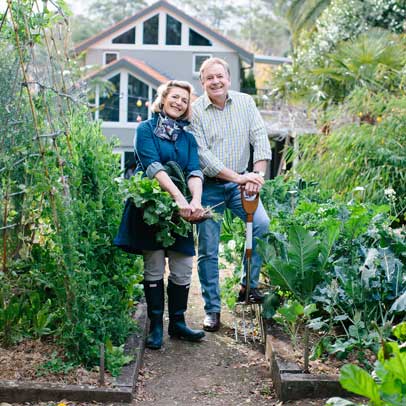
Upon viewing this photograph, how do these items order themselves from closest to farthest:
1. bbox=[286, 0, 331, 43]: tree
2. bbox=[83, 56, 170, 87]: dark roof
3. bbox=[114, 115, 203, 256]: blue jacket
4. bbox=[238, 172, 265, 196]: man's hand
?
bbox=[114, 115, 203, 256]: blue jacket
bbox=[238, 172, 265, 196]: man's hand
bbox=[83, 56, 170, 87]: dark roof
bbox=[286, 0, 331, 43]: tree

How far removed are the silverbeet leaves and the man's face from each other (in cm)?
110

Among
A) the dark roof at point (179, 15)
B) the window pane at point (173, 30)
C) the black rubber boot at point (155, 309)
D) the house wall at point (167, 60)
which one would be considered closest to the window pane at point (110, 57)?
the house wall at point (167, 60)

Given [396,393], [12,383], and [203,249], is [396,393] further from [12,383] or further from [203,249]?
[203,249]

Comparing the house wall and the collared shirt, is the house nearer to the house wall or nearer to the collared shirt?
the house wall

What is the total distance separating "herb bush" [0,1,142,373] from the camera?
4059 millimetres

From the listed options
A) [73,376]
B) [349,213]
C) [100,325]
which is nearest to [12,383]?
[73,376]

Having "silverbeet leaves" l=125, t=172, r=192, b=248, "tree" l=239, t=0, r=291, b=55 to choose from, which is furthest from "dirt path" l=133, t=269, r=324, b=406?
"tree" l=239, t=0, r=291, b=55

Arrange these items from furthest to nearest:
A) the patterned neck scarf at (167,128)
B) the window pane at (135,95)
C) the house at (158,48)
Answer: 1. the house at (158,48)
2. the window pane at (135,95)
3. the patterned neck scarf at (167,128)

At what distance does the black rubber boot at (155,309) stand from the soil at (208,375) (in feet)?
0.22

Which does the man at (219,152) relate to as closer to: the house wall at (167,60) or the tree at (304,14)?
the house wall at (167,60)

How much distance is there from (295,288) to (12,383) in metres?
1.79

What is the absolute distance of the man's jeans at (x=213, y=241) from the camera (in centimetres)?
533

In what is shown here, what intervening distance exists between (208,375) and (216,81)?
2122mm

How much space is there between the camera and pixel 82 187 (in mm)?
4383
